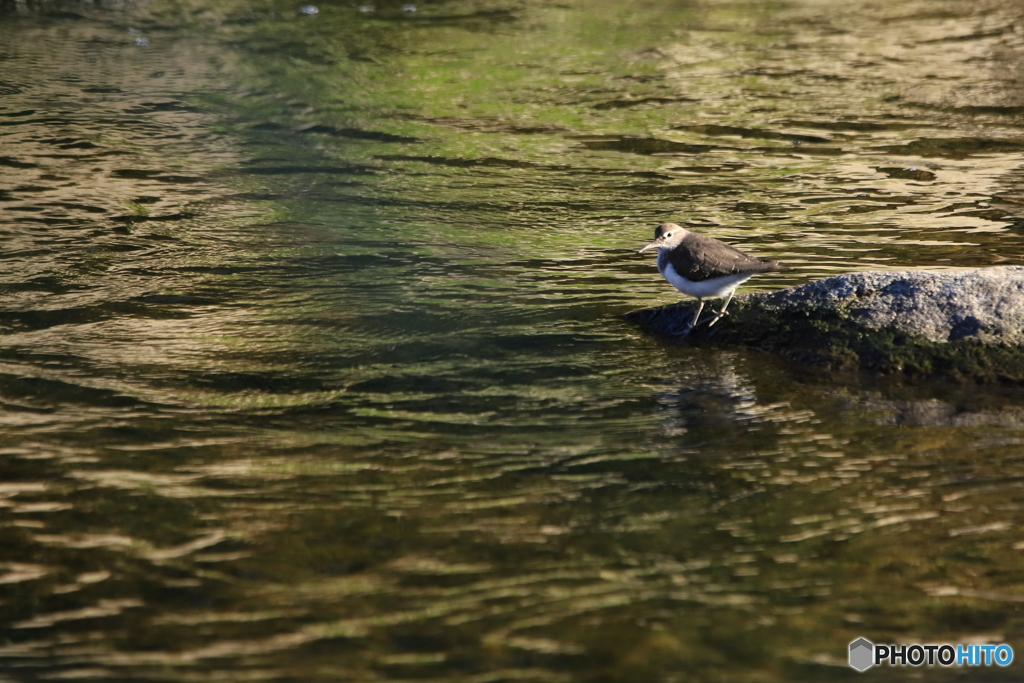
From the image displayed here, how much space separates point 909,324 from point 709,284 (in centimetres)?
119

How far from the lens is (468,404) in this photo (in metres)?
6.25

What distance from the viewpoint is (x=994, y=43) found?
17.4 meters

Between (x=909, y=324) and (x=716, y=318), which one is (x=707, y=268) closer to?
(x=716, y=318)

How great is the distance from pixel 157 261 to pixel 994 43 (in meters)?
13.9

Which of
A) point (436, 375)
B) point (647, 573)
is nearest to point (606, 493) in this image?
point (647, 573)

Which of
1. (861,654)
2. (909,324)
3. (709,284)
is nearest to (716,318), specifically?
(709,284)

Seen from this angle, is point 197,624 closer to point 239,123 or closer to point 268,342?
point 268,342

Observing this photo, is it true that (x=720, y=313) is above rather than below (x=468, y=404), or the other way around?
above

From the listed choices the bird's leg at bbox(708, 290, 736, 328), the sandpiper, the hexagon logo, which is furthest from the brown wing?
the hexagon logo

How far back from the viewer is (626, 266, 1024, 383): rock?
645 cm

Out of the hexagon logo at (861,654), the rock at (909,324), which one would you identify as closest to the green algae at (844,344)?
the rock at (909,324)

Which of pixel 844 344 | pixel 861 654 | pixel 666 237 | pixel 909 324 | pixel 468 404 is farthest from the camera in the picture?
pixel 666 237

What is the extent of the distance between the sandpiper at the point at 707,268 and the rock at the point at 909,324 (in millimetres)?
339

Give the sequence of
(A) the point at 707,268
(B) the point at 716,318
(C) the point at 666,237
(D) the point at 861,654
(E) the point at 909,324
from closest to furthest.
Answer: (D) the point at 861,654, (E) the point at 909,324, (A) the point at 707,268, (B) the point at 716,318, (C) the point at 666,237
